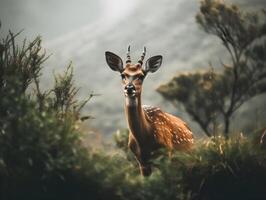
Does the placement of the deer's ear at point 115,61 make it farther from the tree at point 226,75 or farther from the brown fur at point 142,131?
the tree at point 226,75

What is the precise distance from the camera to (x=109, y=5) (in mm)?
186375

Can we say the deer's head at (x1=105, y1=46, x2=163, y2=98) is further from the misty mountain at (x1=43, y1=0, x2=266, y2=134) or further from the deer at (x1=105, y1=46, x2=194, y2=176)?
the misty mountain at (x1=43, y1=0, x2=266, y2=134)

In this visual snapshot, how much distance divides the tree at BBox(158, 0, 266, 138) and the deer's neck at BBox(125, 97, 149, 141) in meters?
17.7

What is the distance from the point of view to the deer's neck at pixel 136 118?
12531 millimetres

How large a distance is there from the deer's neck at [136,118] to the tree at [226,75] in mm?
17675

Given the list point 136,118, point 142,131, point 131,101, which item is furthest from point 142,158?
point 131,101

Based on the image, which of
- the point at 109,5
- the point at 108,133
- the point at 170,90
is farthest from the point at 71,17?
the point at 170,90

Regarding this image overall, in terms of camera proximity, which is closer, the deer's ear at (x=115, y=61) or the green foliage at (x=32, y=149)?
the green foliage at (x=32, y=149)

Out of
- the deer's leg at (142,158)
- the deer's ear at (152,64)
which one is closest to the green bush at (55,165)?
the deer's leg at (142,158)

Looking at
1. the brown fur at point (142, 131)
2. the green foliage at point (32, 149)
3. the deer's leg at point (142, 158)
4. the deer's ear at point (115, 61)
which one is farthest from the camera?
Answer: the deer's ear at point (115, 61)

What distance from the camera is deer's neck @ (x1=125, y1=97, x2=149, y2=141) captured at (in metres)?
12.5

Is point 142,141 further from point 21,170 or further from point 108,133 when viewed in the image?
point 108,133

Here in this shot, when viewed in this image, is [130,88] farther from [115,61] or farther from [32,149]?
[32,149]

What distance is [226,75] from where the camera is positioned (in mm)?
38094
